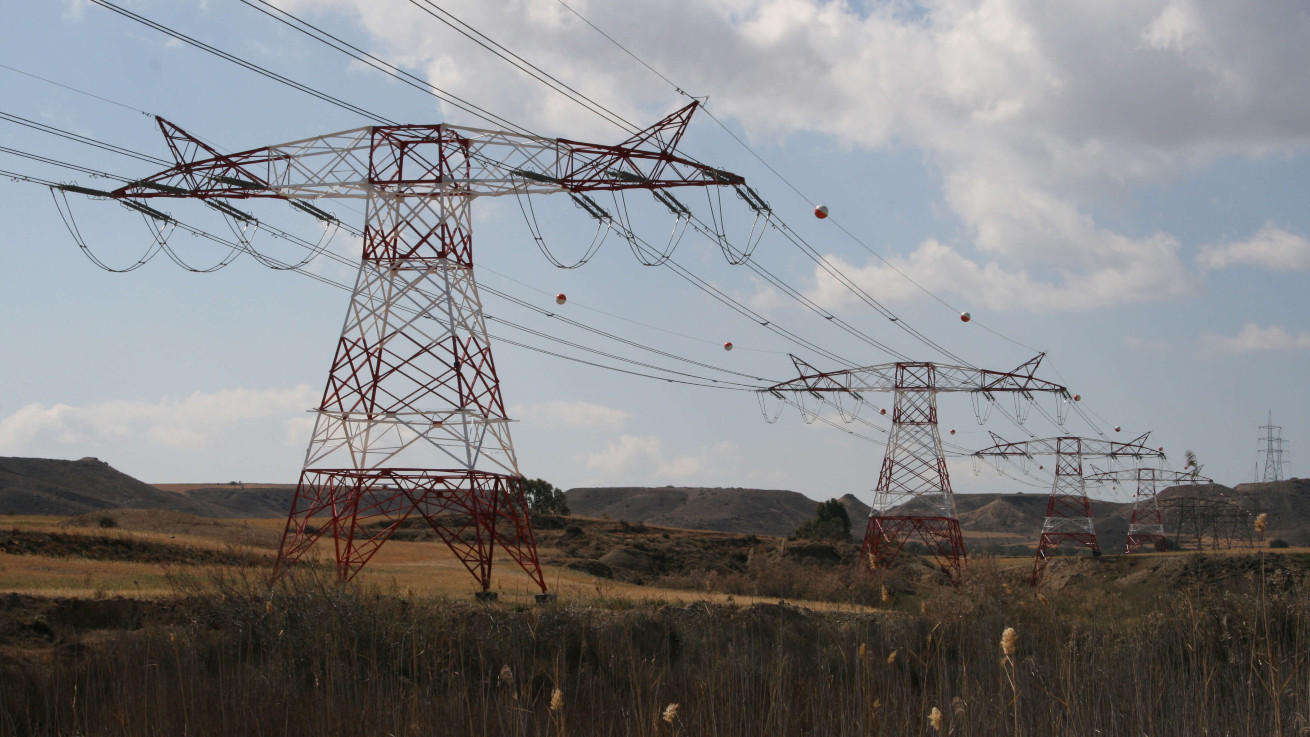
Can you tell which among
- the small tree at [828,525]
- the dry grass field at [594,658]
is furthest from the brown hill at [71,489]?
the dry grass field at [594,658]

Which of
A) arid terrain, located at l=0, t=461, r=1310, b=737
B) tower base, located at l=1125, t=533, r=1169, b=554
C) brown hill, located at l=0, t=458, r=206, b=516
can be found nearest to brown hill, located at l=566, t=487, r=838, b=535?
brown hill, located at l=0, t=458, r=206, b=516

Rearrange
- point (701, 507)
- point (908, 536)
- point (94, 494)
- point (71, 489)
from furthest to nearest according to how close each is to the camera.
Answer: point (701, 507) < point (94, 494) < point (71, 489) < point (908, 536)

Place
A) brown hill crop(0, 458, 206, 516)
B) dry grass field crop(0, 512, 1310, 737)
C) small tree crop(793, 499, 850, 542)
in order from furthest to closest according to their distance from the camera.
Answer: brown hill crop(0, 458, 206, 516)
small tree crop(793, 499, 850, 542)
dry grass field crop(0, 512, 1310, 737)

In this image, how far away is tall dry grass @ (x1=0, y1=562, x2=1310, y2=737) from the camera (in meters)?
11.1

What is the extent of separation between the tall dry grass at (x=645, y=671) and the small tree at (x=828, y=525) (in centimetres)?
5853

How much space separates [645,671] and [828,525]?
72.2 metres

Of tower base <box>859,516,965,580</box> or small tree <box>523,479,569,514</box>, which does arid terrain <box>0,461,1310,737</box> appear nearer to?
tower base <box>859,516,965,580</box>

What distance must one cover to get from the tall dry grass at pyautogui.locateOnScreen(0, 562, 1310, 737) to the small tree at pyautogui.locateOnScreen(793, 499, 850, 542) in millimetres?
58533

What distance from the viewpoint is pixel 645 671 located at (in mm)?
16828

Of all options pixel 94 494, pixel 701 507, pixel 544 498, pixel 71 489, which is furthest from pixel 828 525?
pixel 71 489

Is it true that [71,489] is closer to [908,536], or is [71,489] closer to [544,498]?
[544,498]

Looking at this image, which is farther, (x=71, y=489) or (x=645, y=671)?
(x=71, y=489)

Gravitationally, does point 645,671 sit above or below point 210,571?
below

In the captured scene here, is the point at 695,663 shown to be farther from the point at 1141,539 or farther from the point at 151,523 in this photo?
the point at 1141,539
